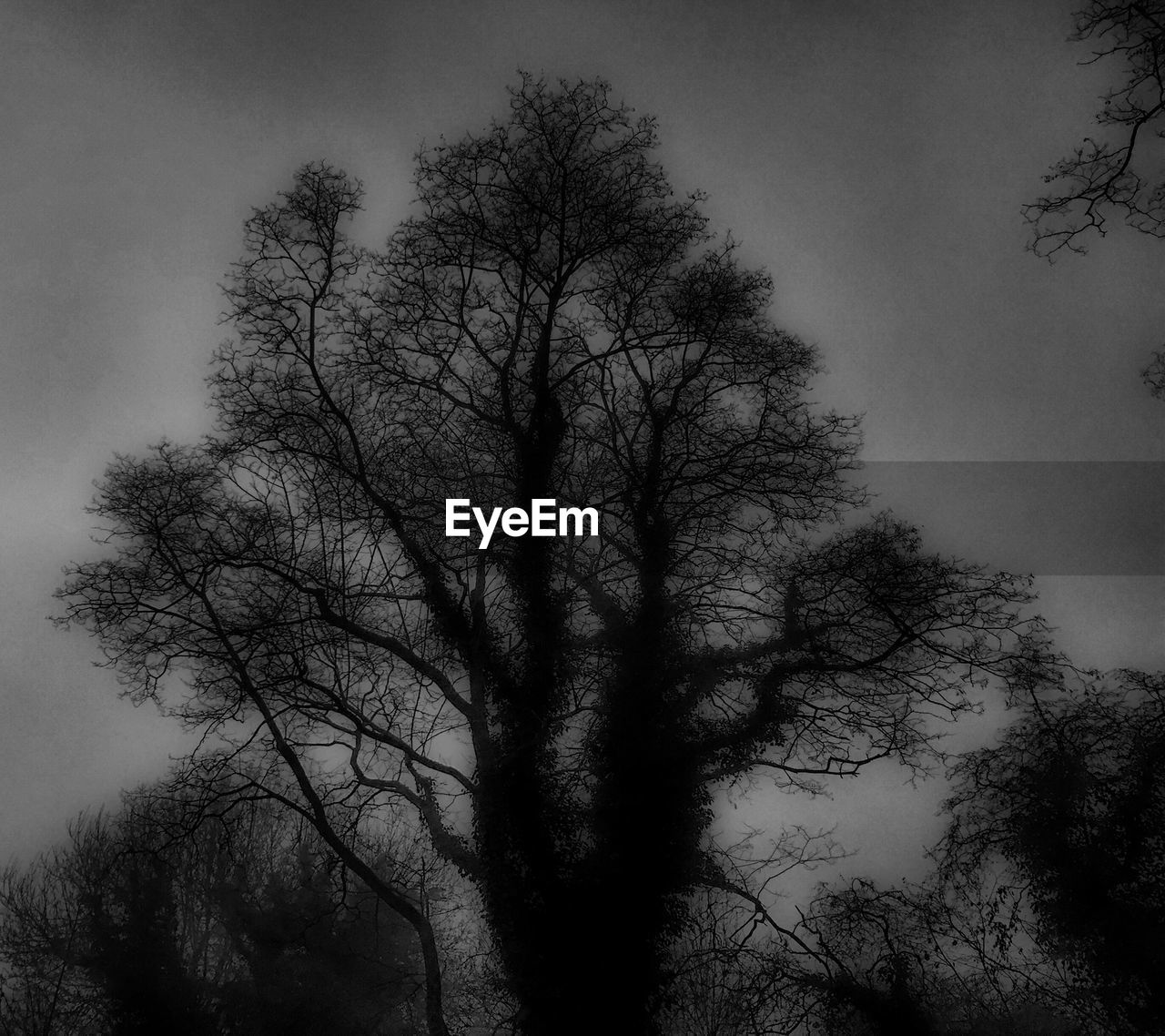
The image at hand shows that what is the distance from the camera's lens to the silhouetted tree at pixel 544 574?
6105 millimetres

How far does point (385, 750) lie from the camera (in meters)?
7.18

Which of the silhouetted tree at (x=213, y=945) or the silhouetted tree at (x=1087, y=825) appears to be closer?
the silhouetted tree at (x=1087, y=825)

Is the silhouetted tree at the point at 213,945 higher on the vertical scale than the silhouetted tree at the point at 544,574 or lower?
lower

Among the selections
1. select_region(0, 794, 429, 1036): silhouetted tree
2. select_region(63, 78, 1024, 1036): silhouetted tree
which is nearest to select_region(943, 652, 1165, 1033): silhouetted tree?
select_region(63, 78, 1024, 1036): silhouetted tree

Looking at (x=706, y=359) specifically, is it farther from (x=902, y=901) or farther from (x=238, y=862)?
(x=238, y=862)

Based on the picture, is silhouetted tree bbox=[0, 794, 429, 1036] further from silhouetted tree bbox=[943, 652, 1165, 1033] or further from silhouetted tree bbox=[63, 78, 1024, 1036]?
silhouetted tree bbox=[943, 652, 1165, 1033]

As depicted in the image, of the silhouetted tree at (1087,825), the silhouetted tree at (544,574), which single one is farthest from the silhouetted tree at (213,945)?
the silhouetted tree at (1087,825)

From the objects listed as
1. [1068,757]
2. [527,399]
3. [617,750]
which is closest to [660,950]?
[617,750]

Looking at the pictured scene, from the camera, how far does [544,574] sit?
22.7 ft

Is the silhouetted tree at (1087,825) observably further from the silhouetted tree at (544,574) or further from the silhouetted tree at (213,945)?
the silhouetted tree at (213,945)

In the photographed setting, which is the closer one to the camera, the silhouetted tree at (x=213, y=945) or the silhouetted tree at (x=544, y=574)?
the silhouetted tree at (x=544, y=574)

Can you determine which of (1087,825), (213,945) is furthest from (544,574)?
(213,945)

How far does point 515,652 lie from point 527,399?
2705 mm

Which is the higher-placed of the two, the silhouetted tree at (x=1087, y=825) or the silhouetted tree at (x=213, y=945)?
the silhouetted tree at (x=1087, y=825)
